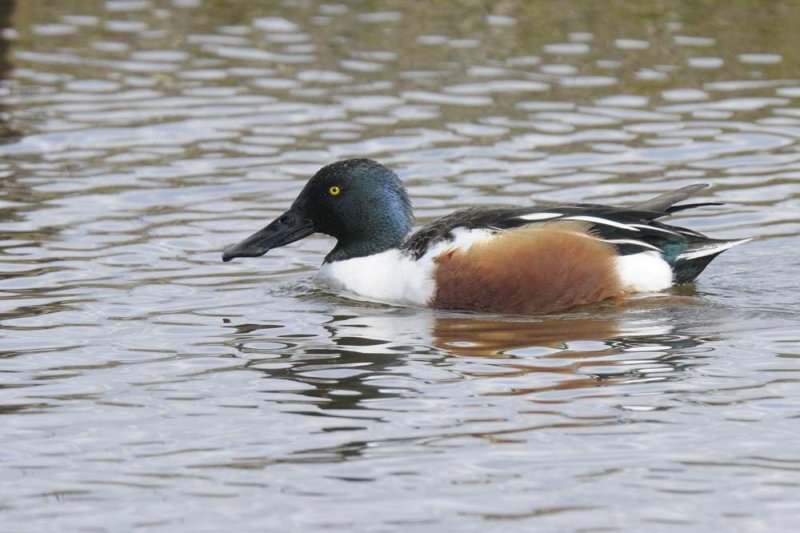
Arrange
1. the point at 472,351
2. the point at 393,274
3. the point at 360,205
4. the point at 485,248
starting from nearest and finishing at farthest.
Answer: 1. the point at 472,351
2. the point at 485,248
3. the point at 393,274
4. the point at 360,205

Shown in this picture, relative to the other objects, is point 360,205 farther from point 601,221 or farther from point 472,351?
point 472,351

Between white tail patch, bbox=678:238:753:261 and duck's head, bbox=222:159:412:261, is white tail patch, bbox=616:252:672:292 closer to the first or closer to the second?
white tail patch, bbox=678:238:753:261

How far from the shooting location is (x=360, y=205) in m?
Answer: 9.37

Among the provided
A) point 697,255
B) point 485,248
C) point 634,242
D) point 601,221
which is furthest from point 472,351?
point 697,255

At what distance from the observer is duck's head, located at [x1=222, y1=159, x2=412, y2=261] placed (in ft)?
30.7

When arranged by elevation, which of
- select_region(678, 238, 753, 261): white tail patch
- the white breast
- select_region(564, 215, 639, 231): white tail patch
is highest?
select_region(564, 215, 639, 231): white tail patch

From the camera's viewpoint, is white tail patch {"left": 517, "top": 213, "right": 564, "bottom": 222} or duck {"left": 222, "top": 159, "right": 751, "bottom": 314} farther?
white tail patch {"left": 517, "top": 213, "right": 564, "bottom": 222}

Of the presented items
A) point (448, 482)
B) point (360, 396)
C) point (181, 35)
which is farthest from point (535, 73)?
point (448, 482)

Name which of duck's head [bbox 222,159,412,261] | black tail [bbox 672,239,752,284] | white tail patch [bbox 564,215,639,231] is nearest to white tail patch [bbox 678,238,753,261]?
black tail [bbox 672,239,752,284]

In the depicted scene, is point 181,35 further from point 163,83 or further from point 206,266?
point 206,266

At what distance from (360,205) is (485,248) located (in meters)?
1.01

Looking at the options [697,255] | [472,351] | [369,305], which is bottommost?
[369,305]

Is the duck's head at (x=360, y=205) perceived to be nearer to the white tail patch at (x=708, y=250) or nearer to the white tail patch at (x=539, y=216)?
the white tail patch at (x=539, y=216)

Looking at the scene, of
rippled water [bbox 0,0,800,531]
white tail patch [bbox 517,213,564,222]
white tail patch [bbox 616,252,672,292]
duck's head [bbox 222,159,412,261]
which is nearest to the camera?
rippled water [bbox 0,0,800,531]
